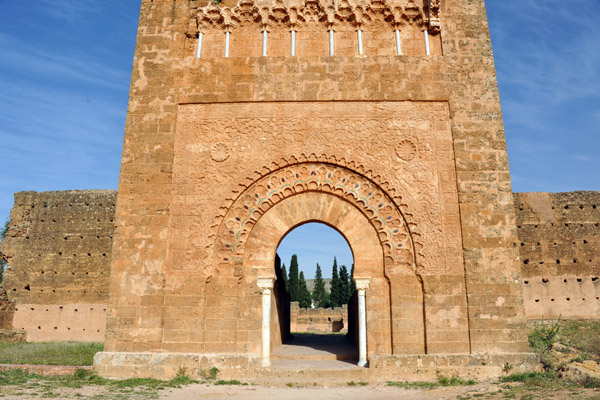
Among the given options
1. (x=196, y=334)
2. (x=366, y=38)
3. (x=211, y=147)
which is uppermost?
(x=366, y=38)

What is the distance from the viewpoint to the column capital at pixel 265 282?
719 centimetres

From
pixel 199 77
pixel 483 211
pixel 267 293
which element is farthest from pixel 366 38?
pixel 267 293

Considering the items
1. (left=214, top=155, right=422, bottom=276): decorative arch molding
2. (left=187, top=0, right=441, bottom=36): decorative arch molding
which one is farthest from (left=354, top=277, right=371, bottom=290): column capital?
(left=187, top=0, right=441, bottom=36): decorative arch molding

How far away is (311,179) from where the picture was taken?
24.7 feet

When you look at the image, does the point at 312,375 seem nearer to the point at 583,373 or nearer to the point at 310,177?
the point at 310,177

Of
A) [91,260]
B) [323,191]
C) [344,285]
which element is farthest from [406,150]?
[344,285]

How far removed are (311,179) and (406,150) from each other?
1.79 meters

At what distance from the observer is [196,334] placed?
695 centimetres

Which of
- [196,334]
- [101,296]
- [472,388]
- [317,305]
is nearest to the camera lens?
[472,388]

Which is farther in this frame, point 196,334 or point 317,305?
point 317,305

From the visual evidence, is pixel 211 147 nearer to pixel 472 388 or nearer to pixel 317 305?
pixel 472 388

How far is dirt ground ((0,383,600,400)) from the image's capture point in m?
5.45

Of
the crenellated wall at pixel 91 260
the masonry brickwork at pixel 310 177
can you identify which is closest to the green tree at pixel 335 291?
the crenellated wall at pixel 91 260

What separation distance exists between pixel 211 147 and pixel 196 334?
129 inches
